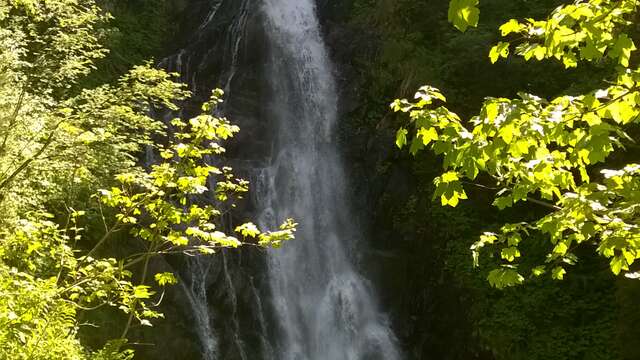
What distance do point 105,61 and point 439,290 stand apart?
11.1 meters

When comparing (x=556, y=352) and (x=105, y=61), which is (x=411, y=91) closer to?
(x=556, y=352)

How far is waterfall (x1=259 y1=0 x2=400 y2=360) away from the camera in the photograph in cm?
1229

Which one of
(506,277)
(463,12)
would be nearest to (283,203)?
(506,277)

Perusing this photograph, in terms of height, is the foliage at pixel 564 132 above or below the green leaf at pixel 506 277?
above

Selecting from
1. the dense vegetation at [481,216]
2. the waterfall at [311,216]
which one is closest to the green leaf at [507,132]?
the dense vegetation at [481,216]

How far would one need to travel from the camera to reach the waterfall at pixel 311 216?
40.3 ft

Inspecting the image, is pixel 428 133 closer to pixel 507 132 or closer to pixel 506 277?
pixel 507 132

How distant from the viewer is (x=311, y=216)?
14.1 meters

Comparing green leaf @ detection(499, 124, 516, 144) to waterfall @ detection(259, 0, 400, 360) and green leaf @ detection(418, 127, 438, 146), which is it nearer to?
green leaf @ detection(418, 127, 438, 146)

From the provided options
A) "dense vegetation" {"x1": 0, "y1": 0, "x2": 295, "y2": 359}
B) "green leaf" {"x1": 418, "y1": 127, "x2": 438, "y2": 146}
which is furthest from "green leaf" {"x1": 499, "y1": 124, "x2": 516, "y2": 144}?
"dense vegetation" {"x1": 0, "y1": 0, "x2": 295, "y2": 359}

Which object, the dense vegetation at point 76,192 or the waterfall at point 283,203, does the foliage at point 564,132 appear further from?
the waterfall at point 283,203

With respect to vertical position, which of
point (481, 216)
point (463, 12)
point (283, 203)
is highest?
point (463, 12)

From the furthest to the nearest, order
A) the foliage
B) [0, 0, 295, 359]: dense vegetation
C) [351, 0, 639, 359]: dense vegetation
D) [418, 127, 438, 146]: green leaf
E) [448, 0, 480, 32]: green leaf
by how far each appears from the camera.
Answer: [351, 0, 639, 359]: dense vegetation
[0, 0, 295, 359]: dense vegetation
[418, 127, 438, 146]: green leaf
the foliage
[448, 0, 480, 32]: green leaf

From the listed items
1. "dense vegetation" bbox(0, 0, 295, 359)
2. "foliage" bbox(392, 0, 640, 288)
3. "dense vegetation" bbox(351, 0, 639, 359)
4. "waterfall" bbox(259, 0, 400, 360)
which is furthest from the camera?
"waterfall" bbox(259, 0, 400, 360)
